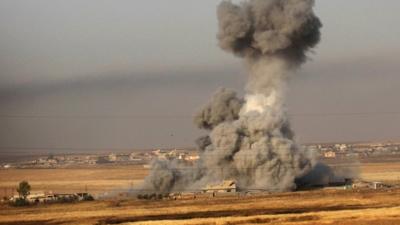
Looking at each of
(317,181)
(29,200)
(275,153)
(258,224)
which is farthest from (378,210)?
(29,200)

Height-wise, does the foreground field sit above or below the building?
below

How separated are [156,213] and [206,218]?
11053 mm

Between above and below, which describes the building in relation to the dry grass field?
above

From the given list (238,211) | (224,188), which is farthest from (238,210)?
(224,188)

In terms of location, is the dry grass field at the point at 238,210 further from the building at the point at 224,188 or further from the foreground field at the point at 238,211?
the building at the point at 224,188

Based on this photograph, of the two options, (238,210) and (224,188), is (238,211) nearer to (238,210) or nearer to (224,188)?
(238,210)

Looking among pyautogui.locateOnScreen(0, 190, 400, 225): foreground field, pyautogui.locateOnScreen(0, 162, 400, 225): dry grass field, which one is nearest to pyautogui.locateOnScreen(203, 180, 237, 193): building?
pyautogui.locateOnScreen(0, 162, 400, 225): dry grass field

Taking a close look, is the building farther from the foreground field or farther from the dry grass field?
the foreground field

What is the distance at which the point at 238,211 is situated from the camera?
70625 mm

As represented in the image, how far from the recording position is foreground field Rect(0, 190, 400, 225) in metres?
58.6

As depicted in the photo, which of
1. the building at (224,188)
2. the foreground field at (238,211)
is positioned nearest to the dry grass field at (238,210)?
the foreground field at (238,211)

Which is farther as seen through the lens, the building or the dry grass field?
the building

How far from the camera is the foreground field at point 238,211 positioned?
58594 millimetres

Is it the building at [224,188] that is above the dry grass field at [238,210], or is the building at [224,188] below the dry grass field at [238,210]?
above
